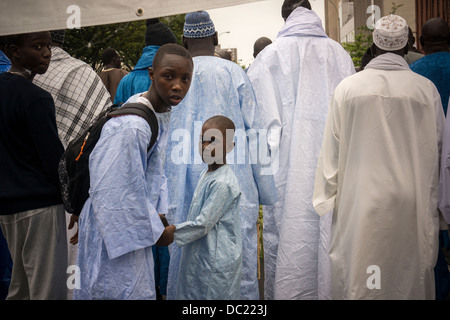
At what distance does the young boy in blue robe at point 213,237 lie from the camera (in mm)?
3592

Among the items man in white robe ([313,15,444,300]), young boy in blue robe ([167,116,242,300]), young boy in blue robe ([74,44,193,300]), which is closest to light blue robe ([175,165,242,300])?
young boy in blue robe ([167,116,242,300])

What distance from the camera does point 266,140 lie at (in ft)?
15.6

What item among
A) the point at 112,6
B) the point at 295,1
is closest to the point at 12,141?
the point at 112,6

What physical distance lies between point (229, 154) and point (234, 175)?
59cm

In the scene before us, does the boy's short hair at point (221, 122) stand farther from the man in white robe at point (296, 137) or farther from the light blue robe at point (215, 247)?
the man in white robe at point (296, 137)

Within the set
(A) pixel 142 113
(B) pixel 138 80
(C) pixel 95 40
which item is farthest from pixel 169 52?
(C) pixel 95 40

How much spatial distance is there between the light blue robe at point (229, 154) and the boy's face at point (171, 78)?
1.10 metres

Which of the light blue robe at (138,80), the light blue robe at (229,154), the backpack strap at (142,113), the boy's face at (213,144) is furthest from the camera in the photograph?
the light blue robe at (138,80)

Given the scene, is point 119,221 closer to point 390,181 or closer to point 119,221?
point 119,221

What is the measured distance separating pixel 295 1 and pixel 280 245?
2161mm

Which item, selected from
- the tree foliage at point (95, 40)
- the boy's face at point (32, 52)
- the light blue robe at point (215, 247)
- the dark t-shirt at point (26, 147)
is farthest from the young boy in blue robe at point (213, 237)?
the tree foliage at point (95, 40)

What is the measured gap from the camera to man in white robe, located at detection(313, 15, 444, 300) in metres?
3.68

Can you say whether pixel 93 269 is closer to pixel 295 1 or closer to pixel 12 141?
pixel 12 141

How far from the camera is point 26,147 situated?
3678mm
